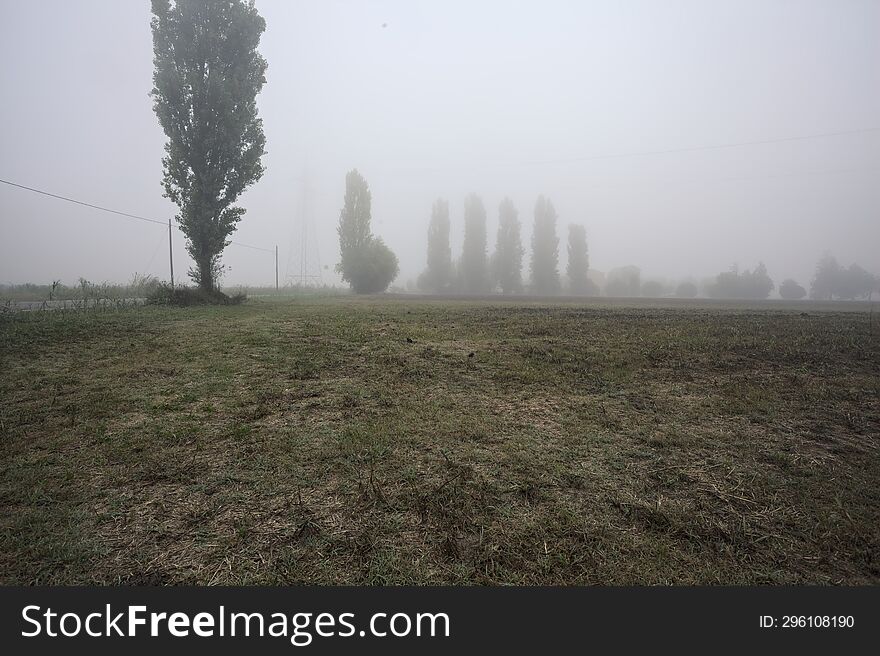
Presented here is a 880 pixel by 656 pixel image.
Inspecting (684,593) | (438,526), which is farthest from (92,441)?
(684,593)

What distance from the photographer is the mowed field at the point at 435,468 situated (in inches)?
90.6

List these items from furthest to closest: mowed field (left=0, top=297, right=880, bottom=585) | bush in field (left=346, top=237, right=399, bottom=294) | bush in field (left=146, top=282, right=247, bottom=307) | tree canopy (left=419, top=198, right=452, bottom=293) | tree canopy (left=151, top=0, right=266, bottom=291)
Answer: tree canopy (left=419, top=198, right=452, bottom=293)
bush in field (left=346, top=237, right=399, bottom=294)
tree canopy (left=151, top=0, right=266, bottom=291)
bush in field (left=146, top=282, right=247, bottom=307)
mowed field (left=0, top=297, right=880, bottom=585)

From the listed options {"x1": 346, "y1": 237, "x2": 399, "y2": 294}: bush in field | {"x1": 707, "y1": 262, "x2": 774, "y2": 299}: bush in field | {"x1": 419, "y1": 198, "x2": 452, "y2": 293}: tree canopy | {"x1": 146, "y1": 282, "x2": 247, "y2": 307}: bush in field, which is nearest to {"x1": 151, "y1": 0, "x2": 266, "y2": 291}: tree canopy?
{"x1": 146, "y1": 282, "x2": 247, "y2": 307}: bush in field

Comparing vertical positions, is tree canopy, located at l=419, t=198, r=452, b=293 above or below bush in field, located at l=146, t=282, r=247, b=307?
above

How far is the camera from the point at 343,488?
298 centimetres

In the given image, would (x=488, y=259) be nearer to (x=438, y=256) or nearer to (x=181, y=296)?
(x=438, y=256)

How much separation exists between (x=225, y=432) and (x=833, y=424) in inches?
257

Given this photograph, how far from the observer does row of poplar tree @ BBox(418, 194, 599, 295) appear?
213ft

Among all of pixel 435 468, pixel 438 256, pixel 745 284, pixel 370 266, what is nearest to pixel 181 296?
pixel 435 468

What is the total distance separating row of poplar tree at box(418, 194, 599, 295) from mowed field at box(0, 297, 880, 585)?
5889 centimetres

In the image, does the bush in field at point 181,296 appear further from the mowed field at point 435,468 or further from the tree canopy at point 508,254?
the tree canopy at point 508,254

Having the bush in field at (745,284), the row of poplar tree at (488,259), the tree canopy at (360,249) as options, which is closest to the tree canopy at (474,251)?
the row of poplar tree at (488,259)

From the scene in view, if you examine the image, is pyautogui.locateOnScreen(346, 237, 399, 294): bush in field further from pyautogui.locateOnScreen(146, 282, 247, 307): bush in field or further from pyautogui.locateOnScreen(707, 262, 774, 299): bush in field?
pyautogui.locateOnScreen(707, 262, 774, 299): bush in field

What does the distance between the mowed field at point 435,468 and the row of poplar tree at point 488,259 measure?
2319 inches
